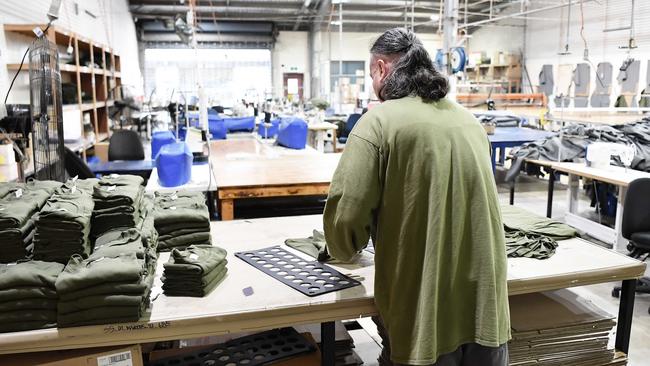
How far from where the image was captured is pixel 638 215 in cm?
360

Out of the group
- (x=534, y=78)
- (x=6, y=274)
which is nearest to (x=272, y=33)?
(x=534, y=78)

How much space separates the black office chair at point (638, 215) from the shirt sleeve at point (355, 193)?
2.78 metres

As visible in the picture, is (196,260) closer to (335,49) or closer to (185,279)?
(185,279)

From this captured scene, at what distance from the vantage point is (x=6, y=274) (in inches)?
61.9

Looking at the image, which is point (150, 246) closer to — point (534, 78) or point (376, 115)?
point (376, 115)

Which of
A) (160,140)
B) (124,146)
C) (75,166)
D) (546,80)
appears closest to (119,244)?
(75,166)

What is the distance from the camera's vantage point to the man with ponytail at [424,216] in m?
1.50

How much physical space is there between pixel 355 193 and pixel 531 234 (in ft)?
3.92

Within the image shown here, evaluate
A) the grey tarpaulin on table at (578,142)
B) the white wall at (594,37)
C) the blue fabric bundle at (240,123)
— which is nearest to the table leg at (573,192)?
the grey tarpaulin on table at (578,142)

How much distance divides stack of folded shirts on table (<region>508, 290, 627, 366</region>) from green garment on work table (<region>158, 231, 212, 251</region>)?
1.35 meters

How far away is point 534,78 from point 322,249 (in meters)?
15.2

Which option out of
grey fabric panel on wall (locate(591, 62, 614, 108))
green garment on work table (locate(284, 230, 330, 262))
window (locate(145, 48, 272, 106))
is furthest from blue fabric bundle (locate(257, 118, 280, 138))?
window (locate(145, 48, 272, 106))

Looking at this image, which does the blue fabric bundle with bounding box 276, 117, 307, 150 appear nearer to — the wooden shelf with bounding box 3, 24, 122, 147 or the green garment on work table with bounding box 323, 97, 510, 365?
the wooden shelf with bounding box 3, 24, 122, 147

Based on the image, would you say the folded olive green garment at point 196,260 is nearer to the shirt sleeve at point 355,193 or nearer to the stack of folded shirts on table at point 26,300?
the stack of folded shirts on table at point 26,300
